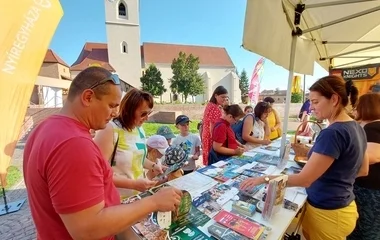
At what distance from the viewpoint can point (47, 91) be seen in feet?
63.1

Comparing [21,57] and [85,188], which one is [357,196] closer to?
[85,188]

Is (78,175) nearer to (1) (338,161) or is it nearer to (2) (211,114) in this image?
(1) (338,161)

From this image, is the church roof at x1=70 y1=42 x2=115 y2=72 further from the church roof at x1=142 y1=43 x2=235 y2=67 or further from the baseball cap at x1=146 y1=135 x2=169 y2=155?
the baseball cap at x1=146 y1=135 x2=169 y2=155

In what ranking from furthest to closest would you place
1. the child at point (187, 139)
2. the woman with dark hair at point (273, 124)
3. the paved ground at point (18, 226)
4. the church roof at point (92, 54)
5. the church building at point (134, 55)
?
1. the church roof at point (92, 54)
2. the church building at point (134, 55)
3. the woman with dark hair at point (273, 124)
4. the child at point (187, 139)
5. the paved ground at point (18, 226)

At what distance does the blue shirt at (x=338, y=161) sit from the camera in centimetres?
109

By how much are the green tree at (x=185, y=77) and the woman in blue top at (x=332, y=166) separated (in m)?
30.4

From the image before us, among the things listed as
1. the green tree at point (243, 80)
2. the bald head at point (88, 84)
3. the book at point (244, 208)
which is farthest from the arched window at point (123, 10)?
the book at point (244, 208)

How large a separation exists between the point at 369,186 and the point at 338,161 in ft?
2.76

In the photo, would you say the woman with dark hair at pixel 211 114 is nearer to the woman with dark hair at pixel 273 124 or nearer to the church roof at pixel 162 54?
the woman with dark hair at pixel 273 124

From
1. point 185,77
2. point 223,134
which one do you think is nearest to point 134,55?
point 185,77

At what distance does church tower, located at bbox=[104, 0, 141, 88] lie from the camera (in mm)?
27469

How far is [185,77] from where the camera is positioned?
3106 centimetres

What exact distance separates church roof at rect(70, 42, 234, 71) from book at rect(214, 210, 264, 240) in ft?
112

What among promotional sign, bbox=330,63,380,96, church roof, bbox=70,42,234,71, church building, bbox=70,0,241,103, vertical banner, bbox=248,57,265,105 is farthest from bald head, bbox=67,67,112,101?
church roof, bbox=70,42,234,71
